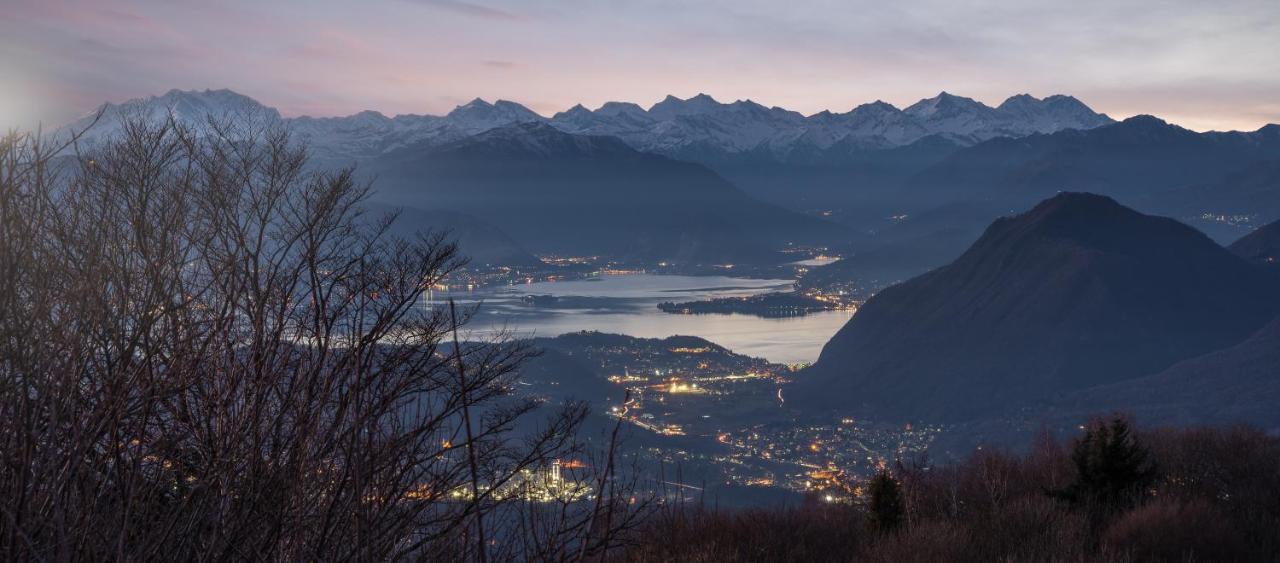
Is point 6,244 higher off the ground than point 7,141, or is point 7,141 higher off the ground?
point 7,141

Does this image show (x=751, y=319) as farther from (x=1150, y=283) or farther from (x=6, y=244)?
(x=6, y=244)

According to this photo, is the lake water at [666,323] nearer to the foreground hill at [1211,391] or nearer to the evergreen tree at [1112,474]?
the foreground hill at [1211,391]

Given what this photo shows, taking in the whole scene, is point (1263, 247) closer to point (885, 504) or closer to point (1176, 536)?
point (885, 504)

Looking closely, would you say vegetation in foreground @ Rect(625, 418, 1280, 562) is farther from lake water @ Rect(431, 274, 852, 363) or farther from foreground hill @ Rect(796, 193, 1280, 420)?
lake water @ Rect(431, 274, 852, 363)

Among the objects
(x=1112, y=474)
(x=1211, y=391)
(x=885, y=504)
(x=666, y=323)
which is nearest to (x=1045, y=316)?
(x=1211, y=391)

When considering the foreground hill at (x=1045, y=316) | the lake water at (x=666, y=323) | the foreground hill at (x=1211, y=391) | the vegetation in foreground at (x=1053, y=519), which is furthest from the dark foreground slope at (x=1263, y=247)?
the vegetation in foreground at (x=1053, y=519)

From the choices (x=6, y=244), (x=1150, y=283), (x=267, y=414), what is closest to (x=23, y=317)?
(x=6, y=244)
